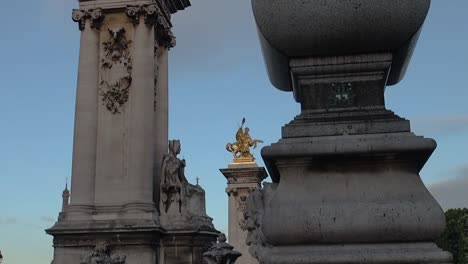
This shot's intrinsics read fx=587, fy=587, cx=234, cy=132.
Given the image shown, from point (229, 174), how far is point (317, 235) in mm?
34059

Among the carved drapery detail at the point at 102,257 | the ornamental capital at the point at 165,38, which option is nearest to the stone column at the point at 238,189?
the ornamental capital at the point at 165,38

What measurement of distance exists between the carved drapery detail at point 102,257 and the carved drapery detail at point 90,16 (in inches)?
255

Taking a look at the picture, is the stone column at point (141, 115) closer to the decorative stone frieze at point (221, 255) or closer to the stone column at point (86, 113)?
the stone column at point (86, 113)

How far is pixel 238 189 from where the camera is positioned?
37.2m

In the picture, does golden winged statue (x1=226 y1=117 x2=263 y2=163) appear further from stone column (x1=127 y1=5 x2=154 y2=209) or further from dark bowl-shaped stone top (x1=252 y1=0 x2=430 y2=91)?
dark bowl-shaped stone top (x1=252 y1=0 x2=430 y2=91)

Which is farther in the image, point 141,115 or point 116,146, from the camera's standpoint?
point 116,146

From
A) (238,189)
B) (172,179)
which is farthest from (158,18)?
(238,189)

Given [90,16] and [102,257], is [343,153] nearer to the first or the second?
[102,257]

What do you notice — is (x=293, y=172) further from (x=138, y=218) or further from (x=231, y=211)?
(x=231, y=211)

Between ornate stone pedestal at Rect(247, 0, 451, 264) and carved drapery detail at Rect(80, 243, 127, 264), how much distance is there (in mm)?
10809

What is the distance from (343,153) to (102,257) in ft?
39.1

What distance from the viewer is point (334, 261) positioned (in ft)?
12.6

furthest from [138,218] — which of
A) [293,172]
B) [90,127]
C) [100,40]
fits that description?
[293,172]

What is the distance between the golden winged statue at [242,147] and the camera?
3994cm
